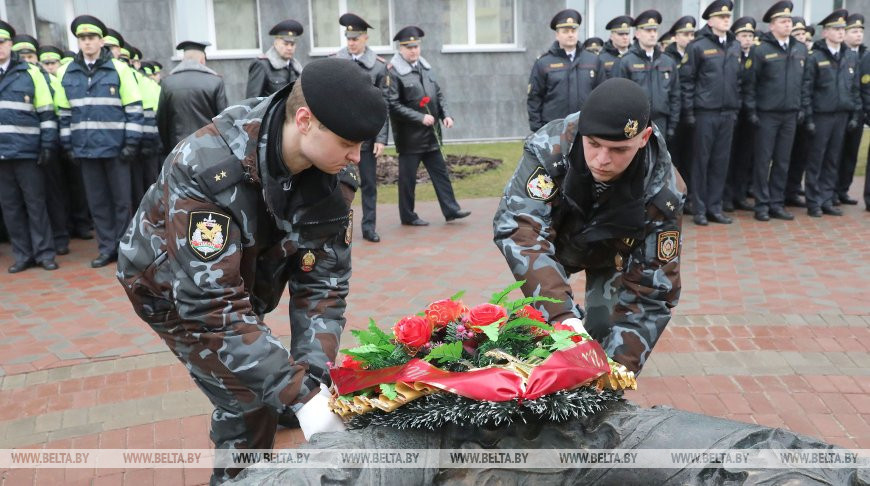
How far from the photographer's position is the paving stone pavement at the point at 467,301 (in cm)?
363

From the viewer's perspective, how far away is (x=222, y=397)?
8.52 feet

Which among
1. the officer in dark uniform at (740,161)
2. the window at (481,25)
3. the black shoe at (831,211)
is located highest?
the window at (481,25)

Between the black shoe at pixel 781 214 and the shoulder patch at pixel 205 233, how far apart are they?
7.55 m


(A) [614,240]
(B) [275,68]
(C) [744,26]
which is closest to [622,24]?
(C) [744,26]

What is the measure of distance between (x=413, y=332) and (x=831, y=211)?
7973 millimetres

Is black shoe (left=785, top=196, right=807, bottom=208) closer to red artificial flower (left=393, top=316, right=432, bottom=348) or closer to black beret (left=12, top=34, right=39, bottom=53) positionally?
red artificial flower (left=393, top=316, right=432, bottom=348)

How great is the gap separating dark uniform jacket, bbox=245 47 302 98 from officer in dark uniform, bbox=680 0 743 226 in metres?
4.27

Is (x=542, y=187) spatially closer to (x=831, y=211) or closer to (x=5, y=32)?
(x=5, y=32)

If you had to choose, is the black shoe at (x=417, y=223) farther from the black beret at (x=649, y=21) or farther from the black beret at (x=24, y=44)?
the black beret at (x=24, y=44)

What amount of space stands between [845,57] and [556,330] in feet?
26.4

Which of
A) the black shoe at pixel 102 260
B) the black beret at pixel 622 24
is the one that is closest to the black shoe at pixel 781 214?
the black beret at pixel 622 24

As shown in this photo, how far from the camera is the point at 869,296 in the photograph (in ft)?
18.1

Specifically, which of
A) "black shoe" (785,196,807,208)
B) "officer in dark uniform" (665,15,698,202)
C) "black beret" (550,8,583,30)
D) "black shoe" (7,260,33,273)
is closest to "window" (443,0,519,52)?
"officer in dark uniform" (665,15,698,202)

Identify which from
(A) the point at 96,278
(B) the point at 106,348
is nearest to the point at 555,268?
(B) the point at 106,348
